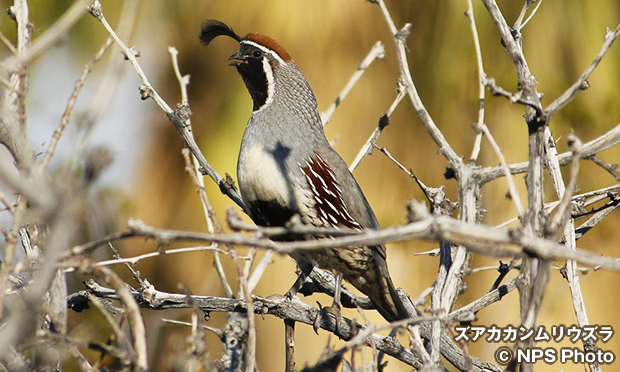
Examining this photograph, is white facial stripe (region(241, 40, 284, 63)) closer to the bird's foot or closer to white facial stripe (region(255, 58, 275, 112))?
white facial stripe (region(255, 58, 275, 112))

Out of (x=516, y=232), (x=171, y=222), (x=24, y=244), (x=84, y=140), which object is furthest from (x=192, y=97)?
(x=516, y=232)

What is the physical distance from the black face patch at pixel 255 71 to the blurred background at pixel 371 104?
194cm

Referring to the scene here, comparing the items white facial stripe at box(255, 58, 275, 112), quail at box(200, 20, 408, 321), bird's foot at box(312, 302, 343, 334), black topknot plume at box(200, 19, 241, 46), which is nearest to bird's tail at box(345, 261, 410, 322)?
quail at box(200, 20, 408, 321)

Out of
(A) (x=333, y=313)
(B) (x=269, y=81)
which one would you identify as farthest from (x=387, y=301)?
(B) (x=269, y=81)

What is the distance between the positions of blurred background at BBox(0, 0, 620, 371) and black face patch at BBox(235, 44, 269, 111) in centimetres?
194

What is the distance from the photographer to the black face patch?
3.19m

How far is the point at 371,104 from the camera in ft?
17.6

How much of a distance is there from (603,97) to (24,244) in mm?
4686

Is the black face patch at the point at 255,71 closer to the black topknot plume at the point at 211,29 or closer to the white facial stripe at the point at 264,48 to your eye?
the white facial stripe at the point at 264,48

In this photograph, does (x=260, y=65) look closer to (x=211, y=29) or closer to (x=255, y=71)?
(x=255, y=71)

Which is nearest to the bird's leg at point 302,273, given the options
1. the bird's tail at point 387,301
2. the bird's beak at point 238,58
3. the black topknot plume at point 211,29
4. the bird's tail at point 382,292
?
the bird's tail at point 382,292

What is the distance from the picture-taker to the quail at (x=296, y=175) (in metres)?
2.73

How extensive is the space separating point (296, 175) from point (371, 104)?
2667 mm

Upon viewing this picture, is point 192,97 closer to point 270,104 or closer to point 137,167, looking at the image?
point 137,167
